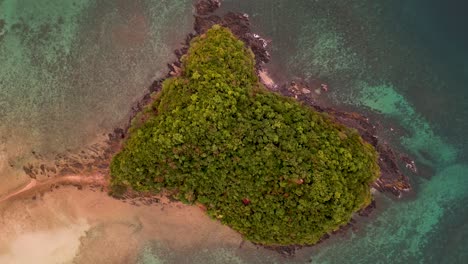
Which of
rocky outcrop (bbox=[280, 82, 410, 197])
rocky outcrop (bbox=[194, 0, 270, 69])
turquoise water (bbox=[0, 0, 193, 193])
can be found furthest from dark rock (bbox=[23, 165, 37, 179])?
rocky outcrop (bbox=[280, 82, 410, 197])

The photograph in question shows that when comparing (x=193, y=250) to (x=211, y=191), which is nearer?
(x=211, y=191)

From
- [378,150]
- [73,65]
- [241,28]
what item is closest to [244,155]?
[241,28]

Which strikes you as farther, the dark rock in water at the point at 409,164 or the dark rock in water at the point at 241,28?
the dark rock in water at the point at 409,164

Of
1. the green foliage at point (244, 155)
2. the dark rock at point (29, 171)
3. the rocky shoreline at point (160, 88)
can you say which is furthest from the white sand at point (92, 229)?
the green foliage at point (244, 155)

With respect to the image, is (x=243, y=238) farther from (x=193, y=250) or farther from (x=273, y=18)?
(x=273, y=18)

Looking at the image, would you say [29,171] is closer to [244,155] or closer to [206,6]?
[244,155]

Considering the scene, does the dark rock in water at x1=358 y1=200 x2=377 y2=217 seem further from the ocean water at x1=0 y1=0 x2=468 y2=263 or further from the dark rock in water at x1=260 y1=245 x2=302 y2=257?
the dark rock in water at x1=260 y1=245 x2=302 y2=257

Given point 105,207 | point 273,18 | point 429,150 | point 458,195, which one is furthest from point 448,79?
point 105,207

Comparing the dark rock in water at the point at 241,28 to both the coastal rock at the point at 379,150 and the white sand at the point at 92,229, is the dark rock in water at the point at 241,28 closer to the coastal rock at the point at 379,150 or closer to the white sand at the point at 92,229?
the coastal rock at the point at 379,150
